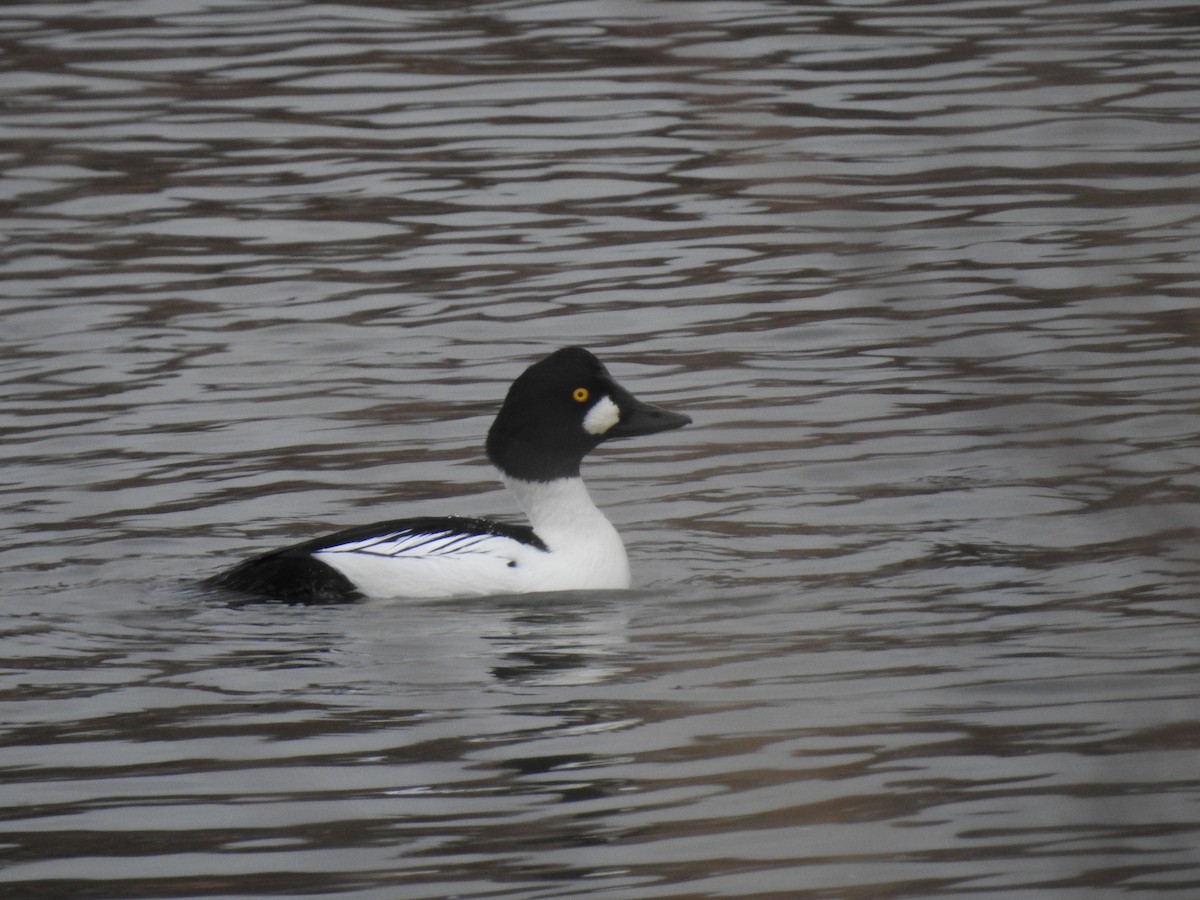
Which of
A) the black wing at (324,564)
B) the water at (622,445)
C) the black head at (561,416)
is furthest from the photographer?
the black head at (561,416)

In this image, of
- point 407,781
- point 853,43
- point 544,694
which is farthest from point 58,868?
point 853,43

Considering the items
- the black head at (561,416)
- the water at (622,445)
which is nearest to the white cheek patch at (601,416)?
the black head at (561,416)

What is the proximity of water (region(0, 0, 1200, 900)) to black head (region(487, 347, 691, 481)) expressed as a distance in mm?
580

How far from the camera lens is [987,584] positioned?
25.1 feet

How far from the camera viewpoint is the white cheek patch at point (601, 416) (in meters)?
8.38

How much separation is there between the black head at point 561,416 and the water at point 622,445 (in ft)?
1.90

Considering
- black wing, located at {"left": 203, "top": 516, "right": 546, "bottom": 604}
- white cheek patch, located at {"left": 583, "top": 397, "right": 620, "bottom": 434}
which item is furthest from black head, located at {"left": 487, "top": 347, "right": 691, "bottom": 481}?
black wing, located at {"left": 203, "top": 516, "right": 546, "bottom": 604}

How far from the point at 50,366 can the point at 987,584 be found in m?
5.77

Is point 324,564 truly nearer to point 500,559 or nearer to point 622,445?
point 500,559

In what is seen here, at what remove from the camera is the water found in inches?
199

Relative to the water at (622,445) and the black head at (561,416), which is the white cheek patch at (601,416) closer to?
the black head at (561,416)

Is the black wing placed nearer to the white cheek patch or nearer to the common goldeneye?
the common goldeneye

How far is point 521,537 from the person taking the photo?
830 centimetres

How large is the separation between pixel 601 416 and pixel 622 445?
6.81 feet
